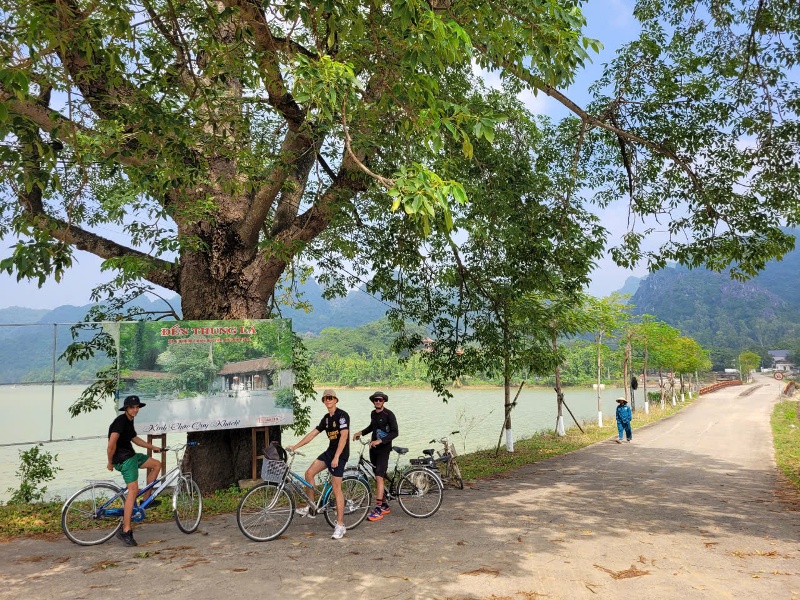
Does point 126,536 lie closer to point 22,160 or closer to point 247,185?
point 22,160

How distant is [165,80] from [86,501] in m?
5.02

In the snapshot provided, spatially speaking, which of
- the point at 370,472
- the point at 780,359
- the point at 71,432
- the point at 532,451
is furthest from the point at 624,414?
the point at 780,359

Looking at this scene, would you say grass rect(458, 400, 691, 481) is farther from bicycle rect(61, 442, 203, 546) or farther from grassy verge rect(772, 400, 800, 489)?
bicycle rect(61, 442, 203, 546)

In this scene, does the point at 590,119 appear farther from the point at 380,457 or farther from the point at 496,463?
the point at 496,463

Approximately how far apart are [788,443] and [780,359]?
426 ft

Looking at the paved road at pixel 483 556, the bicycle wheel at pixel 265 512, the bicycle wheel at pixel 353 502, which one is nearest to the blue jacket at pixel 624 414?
the paved road at pixel 483 556

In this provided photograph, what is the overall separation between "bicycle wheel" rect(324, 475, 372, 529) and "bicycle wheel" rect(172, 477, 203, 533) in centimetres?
156

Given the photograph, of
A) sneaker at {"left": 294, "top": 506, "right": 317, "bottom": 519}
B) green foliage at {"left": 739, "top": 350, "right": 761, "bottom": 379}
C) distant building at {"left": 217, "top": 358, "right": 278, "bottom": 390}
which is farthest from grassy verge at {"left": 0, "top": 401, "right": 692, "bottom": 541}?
green foliage at {"left": 739, "top": 350, "right": 761, "bottom": 379}

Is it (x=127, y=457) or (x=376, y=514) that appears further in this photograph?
(x=376, y=514)

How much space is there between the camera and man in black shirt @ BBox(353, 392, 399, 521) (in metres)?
7.50

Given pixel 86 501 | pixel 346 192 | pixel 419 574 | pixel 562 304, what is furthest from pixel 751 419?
pixel 86 501

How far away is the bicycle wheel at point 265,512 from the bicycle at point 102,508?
0.86 m

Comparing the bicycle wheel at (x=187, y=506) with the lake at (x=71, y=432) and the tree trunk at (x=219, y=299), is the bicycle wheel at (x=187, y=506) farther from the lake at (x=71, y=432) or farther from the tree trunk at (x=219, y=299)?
the tree trunk at (x=219, y=299)

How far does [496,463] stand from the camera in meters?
13.7
